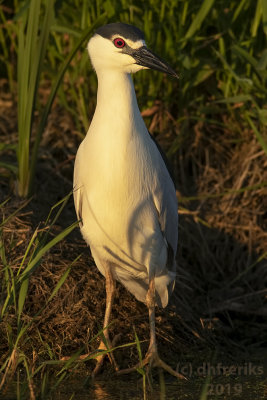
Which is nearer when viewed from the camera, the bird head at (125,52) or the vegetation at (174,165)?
the bird head at (125,52)

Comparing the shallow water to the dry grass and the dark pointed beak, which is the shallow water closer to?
the dry grass

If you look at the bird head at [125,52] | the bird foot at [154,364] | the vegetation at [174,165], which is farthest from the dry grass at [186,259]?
the bird head at [125,52]

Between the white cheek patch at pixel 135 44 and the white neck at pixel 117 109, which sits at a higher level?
the white cheek patch at pixel 135 44

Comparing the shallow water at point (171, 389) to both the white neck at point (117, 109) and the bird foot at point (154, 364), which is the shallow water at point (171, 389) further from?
the white neck at point (117, 109)

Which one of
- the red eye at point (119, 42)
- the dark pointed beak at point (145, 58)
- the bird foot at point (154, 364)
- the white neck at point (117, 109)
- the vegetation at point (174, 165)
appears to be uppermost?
the red eye at point (119, 42)

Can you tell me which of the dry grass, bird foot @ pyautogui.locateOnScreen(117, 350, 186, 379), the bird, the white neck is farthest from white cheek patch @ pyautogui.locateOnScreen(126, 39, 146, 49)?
bird foot @ pyautogui.locateOnScreen(117, 350, 186, 379)

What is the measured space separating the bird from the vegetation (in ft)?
0.62

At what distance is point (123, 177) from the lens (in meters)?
3.51

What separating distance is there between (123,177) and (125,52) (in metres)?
0.62

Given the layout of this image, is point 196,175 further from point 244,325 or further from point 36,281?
point 36,281

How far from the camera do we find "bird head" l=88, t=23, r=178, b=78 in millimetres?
3518

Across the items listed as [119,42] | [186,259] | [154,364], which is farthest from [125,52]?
[186,259]

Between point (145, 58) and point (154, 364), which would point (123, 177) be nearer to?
point (145, 58)

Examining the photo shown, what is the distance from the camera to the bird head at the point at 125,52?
352 cm
